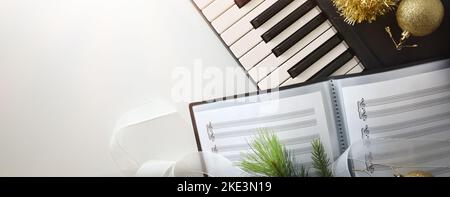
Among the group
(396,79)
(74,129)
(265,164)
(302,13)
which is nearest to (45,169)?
(74,129)

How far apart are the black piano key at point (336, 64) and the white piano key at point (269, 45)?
0.12m

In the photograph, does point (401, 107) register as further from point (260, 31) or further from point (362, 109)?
point (260, 31)

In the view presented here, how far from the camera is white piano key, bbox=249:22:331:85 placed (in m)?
1.39

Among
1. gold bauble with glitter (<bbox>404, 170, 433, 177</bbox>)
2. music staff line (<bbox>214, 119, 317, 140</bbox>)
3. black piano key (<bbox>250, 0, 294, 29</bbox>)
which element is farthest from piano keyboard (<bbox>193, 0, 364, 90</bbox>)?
gold bauble with glitter (<bbox>404, 170, 433, 177</bbox>)

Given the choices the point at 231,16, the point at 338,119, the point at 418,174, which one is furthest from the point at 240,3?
the point at 418,174

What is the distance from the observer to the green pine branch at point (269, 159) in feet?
4.72

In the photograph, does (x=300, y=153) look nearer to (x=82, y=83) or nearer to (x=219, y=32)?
(x=219, y=32)

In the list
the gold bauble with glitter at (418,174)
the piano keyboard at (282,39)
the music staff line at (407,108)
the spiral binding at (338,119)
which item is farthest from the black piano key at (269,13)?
the gold bauble with glitter at (418,174)

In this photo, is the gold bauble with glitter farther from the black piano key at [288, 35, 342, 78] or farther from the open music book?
the black piano key at [288, 35, 342, 78]

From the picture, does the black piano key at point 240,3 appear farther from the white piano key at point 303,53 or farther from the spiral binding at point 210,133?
the spiral binding at point 210,133

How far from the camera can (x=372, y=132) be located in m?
1.42

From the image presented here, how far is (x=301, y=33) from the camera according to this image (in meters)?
1.39

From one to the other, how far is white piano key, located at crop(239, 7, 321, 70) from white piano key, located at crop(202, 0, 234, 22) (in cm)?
13

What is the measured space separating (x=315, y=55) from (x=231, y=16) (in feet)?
0.77
